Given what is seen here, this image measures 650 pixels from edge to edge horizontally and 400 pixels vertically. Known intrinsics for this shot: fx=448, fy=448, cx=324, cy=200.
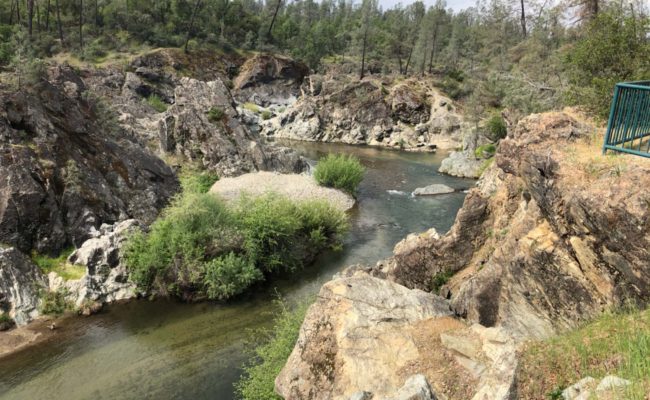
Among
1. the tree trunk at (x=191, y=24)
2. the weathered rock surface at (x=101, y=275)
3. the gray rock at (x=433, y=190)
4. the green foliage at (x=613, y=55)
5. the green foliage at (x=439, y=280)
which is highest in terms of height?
the tree trunk at (x=191, y=24)

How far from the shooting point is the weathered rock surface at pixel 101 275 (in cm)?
2623

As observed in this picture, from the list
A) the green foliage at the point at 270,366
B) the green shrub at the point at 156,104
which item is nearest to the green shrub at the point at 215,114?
the green shrub at the point at 156,104

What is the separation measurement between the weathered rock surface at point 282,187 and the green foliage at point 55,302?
772 inches

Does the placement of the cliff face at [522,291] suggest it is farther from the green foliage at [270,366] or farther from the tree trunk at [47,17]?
the tree trunk at [47,17]

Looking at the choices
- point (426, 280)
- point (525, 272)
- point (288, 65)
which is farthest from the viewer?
point (288, 65)

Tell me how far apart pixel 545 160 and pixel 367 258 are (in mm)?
20247

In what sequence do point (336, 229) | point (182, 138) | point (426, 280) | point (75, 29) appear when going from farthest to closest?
point (75, 29) → point (182, 138) → point (336, 229) → point (426, 280)

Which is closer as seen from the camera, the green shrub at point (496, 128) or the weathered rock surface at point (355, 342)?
the weathered rock surface at point (355, 342)

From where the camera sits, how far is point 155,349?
22.5 metres

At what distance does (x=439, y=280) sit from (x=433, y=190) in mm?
29100

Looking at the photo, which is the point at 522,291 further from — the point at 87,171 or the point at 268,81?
the point at 268,81

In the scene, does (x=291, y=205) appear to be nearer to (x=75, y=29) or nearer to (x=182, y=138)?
(x=182, y=138)

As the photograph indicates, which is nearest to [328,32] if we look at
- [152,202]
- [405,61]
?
[405,61]

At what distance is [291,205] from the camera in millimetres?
33000
